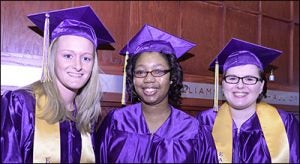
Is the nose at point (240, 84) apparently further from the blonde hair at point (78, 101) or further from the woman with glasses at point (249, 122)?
the blonde hair at point (78, 101)

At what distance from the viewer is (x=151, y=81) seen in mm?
1734

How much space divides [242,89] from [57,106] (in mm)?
1033

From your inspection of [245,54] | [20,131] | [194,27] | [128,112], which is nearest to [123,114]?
[128,112]

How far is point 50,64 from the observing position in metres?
1.68

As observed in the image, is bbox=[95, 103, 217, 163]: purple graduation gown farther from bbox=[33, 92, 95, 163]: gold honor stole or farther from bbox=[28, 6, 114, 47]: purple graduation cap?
bbox=[28, 6, 114, 47]: purple graduation cap

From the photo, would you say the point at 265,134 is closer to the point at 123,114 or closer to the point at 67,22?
the point at 123,114

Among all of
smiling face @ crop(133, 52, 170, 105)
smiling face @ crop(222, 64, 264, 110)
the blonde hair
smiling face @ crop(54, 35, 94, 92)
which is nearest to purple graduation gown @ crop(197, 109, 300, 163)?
smiling face @ crop(222, 64, 264, 110)

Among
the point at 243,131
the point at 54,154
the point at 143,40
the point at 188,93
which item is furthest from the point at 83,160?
the point at 188,93

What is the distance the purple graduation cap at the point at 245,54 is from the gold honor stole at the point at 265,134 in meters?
0.29

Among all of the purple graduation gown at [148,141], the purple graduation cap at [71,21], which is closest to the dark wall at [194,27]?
the purple graduation cap at [71,21]

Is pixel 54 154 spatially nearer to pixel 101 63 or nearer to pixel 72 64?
pixel 72 64

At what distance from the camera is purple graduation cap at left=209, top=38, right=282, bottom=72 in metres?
1.94

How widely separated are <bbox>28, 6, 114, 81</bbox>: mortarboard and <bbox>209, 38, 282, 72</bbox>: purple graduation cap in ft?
2.69

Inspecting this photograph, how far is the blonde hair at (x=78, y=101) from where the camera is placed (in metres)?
1.63
